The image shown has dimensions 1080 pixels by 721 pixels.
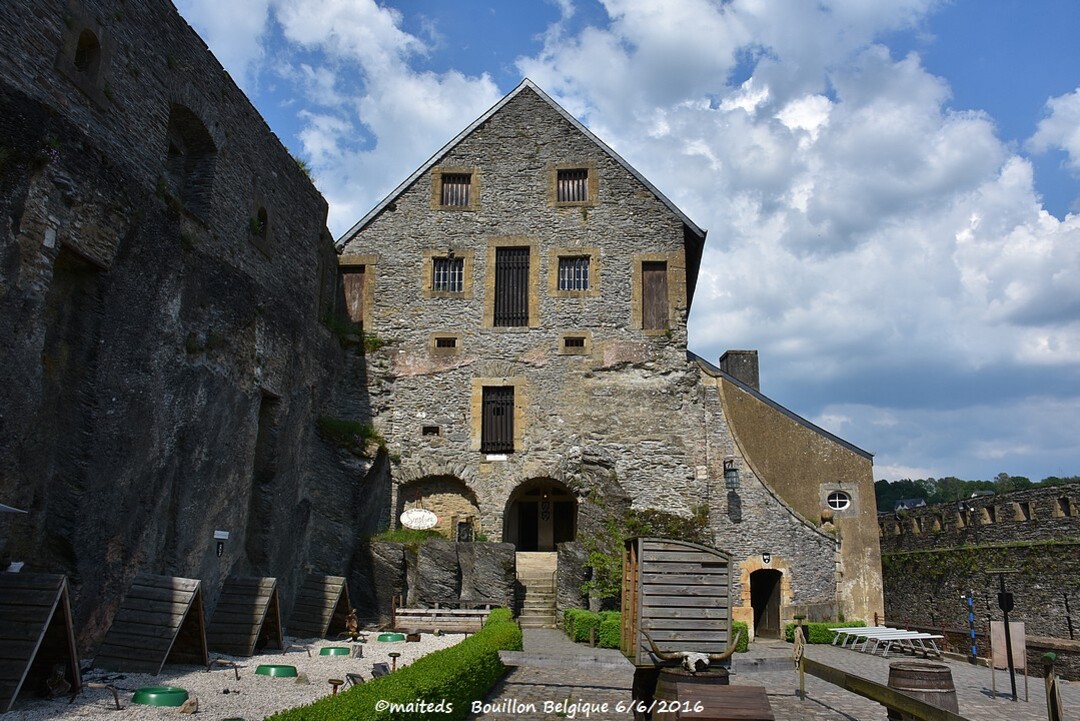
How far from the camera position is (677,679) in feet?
25.9

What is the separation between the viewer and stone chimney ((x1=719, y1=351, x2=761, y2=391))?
94.1 feet

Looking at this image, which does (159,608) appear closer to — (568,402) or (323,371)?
(323,371)

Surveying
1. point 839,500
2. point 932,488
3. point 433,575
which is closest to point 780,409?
point 839,500

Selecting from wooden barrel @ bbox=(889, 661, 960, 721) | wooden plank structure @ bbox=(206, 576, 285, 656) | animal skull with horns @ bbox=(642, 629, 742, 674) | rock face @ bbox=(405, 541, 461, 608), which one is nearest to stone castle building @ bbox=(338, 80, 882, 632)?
rock face @ bbox=(405, 541, 461, 608)

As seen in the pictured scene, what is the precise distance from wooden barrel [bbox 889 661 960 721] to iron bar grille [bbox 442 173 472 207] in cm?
1890

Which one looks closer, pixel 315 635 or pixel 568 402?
pixel 315 635

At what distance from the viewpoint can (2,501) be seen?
32.2 ft

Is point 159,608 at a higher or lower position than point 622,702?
higher

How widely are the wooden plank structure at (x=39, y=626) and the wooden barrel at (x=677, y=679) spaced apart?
5746 mm

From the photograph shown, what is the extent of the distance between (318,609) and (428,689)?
773cm

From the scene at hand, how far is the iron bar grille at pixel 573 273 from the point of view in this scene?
938 inches

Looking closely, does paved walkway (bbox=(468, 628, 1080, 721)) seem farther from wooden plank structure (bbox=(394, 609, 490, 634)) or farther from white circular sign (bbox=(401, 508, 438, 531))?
white circular sign (bbox=(401, 508, 438, 531))

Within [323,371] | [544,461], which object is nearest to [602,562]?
[544,461]

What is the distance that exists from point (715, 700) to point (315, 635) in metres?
10.6
